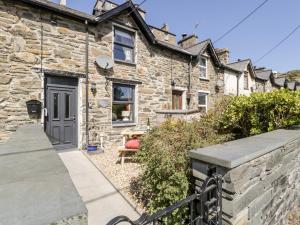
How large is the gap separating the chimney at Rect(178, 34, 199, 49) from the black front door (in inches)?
428

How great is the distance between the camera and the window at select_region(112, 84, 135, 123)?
8727mm

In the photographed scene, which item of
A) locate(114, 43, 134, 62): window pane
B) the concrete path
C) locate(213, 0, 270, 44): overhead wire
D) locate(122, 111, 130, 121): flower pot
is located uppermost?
locate(213, 0, 270, 44): overhead wire

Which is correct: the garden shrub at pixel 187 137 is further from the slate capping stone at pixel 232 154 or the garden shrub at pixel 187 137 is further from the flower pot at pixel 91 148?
the flower pot at pixel 91 148

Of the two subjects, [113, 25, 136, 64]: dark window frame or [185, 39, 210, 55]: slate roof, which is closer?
[113, 25, 136, 64]: dark window frame

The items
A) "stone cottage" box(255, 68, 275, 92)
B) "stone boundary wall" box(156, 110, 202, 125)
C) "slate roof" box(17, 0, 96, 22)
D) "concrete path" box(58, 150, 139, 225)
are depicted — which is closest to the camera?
"concrete path" box(58, 150, 139, 225)

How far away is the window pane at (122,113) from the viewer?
8.75 m

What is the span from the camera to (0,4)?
6.03m

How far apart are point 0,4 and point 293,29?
12.5 metres

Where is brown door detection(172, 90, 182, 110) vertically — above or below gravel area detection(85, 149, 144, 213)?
above

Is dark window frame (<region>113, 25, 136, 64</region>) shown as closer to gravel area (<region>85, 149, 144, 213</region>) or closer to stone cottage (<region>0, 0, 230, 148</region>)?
stone cottage (<region>0, 0, 230, 148</region>)

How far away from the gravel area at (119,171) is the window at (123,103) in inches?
96.3

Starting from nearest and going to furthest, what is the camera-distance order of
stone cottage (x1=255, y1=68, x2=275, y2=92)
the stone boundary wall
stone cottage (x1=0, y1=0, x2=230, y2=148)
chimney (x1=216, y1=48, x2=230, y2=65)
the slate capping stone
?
the slate capping stone < stone cottage (x1=0, y1=0, x2=230, y2=148) < the stone boundary wall < chimney (x1=216, y1=48, x2=230, y2=65) < stone cottage (x1=255, y1=68, x2=275, y2=92)

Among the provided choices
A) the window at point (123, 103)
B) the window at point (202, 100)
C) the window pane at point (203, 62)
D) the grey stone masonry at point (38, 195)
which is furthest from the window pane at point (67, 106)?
the window pane at point (203, 62)

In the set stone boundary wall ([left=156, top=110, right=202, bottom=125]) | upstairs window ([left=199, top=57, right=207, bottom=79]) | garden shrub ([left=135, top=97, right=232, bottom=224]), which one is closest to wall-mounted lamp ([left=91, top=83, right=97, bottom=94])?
stone boundary wall ([left=156, top=110, right=202, bottom=125])
